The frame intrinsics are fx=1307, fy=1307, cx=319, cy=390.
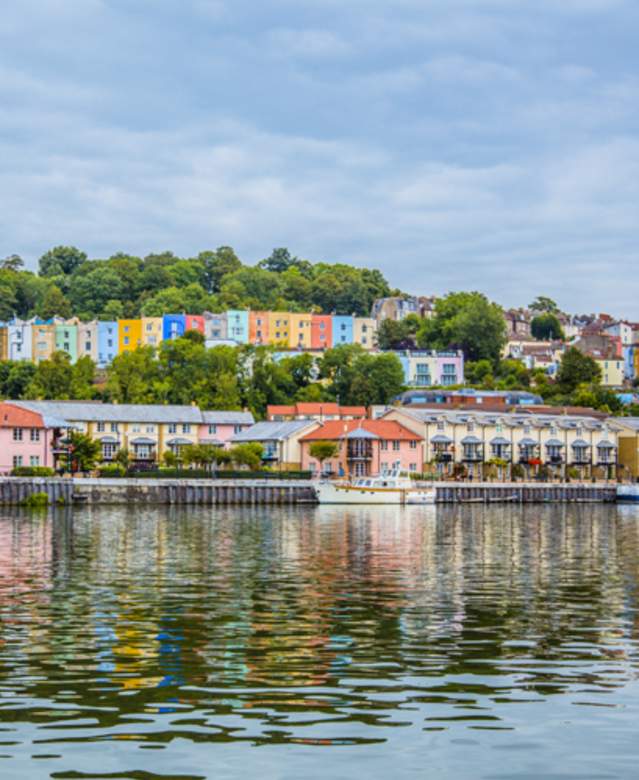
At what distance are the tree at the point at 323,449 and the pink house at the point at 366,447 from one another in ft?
3.10

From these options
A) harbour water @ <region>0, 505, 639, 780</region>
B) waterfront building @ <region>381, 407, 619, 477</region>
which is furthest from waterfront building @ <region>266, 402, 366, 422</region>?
harbour water @ <region>0, 505, 639, 780</region>

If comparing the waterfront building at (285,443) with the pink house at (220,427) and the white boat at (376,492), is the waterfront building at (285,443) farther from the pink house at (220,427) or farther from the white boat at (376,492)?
the white boat at (376,492)

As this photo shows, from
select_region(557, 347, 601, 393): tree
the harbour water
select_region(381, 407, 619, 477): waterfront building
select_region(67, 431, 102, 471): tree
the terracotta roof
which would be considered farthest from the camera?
select_region(557, 347, 601, 393): tree

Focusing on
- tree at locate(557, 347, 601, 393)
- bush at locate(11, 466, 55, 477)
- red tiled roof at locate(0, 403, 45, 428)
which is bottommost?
bush at locate(11, 466, 55, 477)

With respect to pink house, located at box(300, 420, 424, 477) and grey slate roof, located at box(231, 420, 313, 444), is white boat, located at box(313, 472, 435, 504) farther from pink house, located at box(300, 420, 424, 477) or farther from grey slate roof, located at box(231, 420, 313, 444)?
grey slate roof, located at box(231, 420, 313, 444)

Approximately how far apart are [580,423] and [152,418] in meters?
43.1

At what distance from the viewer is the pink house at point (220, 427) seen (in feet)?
415

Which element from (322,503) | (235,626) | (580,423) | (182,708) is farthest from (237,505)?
(182,708)

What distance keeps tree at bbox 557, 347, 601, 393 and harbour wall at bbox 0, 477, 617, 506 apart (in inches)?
2507

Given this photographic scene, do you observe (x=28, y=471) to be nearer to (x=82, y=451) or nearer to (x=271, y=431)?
(x=82, y=451)

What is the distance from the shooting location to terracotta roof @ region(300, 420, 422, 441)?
393ft

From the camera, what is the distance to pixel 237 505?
97.6 m

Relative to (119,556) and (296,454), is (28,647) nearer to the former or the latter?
(119,556)

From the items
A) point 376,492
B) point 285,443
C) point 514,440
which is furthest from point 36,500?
point 514,440
